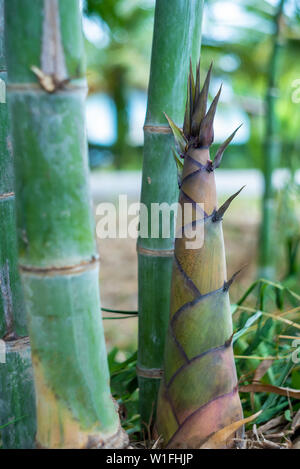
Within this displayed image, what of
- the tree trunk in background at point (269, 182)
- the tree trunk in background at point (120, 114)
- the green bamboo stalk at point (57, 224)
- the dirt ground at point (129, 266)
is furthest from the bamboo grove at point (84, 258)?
the tree trunk in background at point (120, 114)

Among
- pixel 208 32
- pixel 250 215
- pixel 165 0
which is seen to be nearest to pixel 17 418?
pixel 165 0

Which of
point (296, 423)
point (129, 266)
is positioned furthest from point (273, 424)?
point (129, 266)

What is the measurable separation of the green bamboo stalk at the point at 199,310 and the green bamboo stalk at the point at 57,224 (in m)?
0.07

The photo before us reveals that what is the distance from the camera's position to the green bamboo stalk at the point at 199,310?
429mm

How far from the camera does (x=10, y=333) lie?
487 millimetres

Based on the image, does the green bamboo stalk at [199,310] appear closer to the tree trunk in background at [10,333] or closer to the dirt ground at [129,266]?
the tree trunk in background at [10,333]

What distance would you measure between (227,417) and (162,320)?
0.43 ft

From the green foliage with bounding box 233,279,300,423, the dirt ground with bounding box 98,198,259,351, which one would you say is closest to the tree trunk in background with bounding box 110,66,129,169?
the dirt ground with bounding box 98,198,259,351

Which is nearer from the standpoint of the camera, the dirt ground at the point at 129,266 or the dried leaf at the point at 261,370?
the dried leaf at the point at 261,370

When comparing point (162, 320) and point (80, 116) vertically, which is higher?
point (80, 116)

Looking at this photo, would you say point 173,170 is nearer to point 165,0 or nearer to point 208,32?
point 165,0

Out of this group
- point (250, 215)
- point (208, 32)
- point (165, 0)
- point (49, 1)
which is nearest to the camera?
point (49, 1)

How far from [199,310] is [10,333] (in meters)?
0.19

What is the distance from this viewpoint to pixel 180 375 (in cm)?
44
